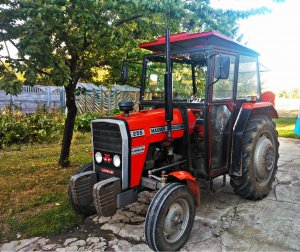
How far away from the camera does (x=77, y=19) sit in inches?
165

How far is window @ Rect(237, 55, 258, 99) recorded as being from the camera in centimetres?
444

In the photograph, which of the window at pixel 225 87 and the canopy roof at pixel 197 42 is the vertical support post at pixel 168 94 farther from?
the window at pixel 225 87

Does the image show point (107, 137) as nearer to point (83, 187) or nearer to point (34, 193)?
point (83, 187)

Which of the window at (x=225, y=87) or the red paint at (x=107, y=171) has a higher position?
the window at (x=225, y=87)

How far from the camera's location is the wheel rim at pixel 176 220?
322cm

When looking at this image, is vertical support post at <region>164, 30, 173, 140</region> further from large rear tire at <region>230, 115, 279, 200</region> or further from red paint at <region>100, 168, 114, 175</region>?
large rear tire at <region>230, 115, 279, 200</region>

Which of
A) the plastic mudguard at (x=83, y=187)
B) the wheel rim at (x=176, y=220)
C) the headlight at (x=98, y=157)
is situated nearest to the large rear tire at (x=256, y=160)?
the wheel rim at (x=176, y=220)

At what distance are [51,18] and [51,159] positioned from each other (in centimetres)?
402

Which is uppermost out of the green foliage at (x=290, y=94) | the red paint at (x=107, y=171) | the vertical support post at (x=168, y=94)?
the green foliage at (x=290, y=94)

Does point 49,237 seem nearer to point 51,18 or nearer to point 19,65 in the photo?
point 19,65

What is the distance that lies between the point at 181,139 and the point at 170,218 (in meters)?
1.17

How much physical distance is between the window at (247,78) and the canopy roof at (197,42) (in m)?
0.20

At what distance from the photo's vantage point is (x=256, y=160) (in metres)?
4.46

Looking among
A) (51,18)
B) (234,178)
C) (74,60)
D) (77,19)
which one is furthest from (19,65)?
(234,178)
